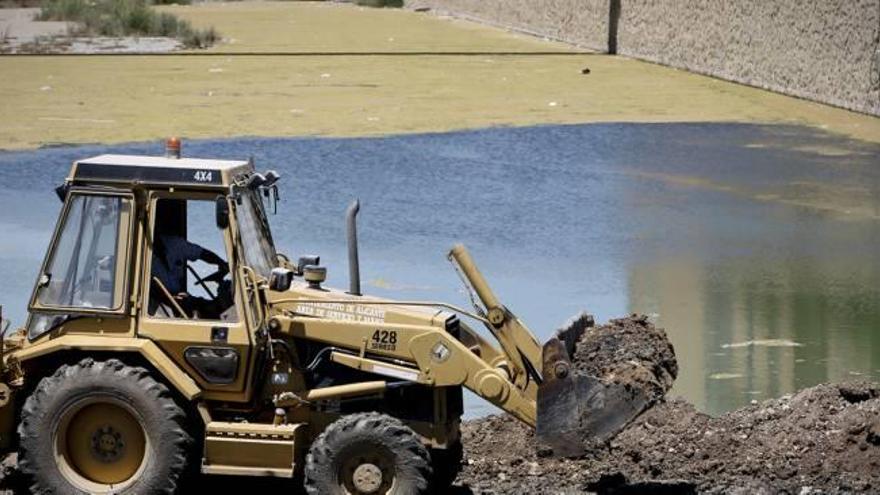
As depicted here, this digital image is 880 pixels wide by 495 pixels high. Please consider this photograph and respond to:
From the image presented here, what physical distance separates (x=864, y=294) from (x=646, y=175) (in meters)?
7.62

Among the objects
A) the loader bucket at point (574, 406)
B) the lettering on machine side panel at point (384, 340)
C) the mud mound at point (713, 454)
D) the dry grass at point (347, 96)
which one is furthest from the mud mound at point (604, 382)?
the dry grass at point (347, 96)

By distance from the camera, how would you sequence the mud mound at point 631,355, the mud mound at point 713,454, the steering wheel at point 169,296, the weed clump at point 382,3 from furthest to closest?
the weed clump at point 382,3, the mud mound at point 631,355, the mud mound at point 713,454, the steering wheel at point 169,296

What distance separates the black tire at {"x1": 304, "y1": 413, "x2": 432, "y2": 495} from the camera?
9.58 metres

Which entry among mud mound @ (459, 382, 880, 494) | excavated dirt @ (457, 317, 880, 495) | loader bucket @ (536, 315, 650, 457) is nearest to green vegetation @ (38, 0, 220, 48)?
excavated dirt @ (457, 317, 880, 495)

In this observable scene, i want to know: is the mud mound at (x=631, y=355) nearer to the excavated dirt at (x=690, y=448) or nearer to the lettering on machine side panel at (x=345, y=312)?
the excavated dirt at (x=690, y=448)

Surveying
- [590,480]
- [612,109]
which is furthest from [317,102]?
[590,480]

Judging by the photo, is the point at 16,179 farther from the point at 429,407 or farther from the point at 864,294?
the point at 429,407

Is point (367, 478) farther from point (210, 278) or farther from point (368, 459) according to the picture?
point (210, 278)

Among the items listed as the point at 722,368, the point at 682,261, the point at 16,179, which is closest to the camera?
the point at 722,368

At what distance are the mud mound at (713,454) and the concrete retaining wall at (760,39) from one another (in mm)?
19224

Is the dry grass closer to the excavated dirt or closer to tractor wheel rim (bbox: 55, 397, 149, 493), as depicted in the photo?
the excavated dirt

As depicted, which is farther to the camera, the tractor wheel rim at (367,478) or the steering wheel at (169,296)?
the steering wheel at (169,296)

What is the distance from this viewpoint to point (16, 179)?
2283 cm

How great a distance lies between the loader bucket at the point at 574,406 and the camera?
9828mm
